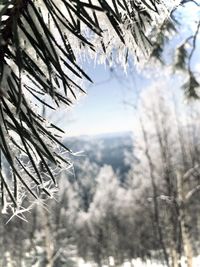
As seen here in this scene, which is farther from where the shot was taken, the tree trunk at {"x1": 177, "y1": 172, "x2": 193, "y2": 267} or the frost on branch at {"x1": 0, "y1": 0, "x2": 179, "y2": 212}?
the tree trunk at {"x1": 177, "y1": 172, "x2": 193, "y2": 267}

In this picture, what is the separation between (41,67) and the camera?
2.92ft

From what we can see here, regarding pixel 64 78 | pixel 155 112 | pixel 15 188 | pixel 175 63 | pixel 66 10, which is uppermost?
pixel 155 112

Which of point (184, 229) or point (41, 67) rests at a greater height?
point (41, 67)

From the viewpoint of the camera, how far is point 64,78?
35.1 inches

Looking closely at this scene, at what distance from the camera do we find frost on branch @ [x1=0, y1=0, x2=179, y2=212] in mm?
808

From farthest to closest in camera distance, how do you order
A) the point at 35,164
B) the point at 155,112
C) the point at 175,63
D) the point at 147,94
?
the point at 147,94
the point at 155,112
the point at 175,63
the point at 35,164

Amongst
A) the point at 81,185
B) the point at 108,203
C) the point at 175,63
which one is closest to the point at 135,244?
the point at 108,203

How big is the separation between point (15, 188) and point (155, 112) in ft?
77.7

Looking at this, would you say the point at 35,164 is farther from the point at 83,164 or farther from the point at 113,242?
the point at 83,164

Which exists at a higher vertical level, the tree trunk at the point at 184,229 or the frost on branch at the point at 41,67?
the frost on branch at the point at 41,67

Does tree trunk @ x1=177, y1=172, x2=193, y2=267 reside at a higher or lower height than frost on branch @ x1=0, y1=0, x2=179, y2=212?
lower

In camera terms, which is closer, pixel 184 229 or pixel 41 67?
pixel 41 67

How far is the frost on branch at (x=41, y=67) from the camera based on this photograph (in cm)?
81

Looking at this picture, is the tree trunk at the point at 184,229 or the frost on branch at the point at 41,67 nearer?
the frost on branch at the point at 41,67
